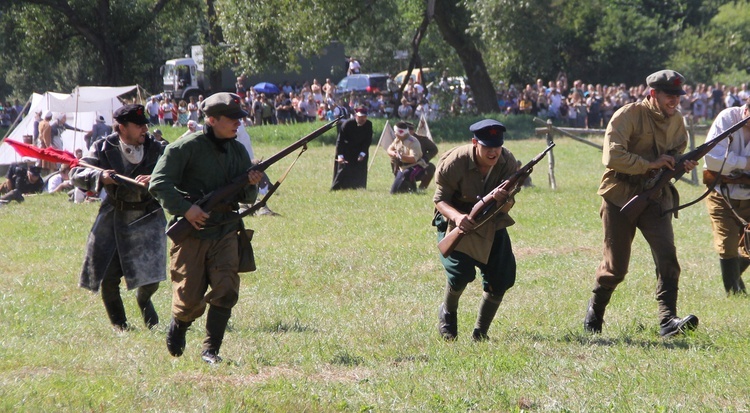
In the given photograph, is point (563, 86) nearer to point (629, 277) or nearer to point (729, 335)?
point (629, 277)

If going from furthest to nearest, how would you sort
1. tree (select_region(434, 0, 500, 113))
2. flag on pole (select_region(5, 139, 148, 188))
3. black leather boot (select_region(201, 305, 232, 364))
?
tree (select_region(434, 0, 500, 113))
flag on pole (select_region(5, 139, 148, 188))
black leather boot (select_region(201, 305, 232, 364))

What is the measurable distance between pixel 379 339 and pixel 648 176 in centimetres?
233

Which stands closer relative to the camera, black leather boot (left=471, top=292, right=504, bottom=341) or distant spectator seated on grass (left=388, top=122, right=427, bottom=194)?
black leather boot (left=471, top=292, right=504, bottom=341)

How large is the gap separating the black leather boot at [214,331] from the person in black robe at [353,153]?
45.2 feet

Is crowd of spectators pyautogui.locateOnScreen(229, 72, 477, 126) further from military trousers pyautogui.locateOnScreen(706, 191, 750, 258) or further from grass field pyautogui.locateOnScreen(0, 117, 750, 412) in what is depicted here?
military trousers pyautogui.locateOnScreen(706, 191, 750, 258)

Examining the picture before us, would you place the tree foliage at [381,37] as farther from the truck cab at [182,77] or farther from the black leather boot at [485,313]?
the black leather boot at [485,313]

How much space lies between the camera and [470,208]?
7.68 meters

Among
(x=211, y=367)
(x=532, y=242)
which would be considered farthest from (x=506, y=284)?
(x=532, y=242)

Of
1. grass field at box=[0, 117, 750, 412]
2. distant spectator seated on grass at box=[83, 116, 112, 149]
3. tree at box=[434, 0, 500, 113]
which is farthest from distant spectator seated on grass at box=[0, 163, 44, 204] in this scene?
tree at box=[434, 0, 500, 113]

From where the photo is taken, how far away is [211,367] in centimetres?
700

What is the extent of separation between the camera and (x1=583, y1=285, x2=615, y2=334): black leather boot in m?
8.05

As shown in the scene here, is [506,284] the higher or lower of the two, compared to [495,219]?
lower

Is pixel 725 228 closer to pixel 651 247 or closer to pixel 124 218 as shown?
pixel 651 247

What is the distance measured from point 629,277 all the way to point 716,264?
1449 mm
